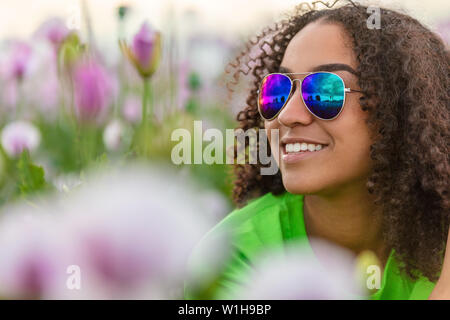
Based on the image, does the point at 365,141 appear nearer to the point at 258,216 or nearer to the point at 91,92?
the point at 258,216

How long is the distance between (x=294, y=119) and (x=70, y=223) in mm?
448

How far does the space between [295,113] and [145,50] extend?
226 millimetres

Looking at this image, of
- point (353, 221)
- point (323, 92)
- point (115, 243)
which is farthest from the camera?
point (353, 221)

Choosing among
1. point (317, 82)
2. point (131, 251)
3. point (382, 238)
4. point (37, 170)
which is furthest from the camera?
point (382, 238)

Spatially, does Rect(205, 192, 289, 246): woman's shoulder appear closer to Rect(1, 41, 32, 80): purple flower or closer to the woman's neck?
the woman's neck

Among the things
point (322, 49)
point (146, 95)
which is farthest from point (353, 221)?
point (146, 95)

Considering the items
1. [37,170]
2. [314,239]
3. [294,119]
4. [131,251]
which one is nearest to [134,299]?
[131,251]

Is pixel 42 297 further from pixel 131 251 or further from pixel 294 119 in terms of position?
pixel 294 119

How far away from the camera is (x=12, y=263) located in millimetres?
155

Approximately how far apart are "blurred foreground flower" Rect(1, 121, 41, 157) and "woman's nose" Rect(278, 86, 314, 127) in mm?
262

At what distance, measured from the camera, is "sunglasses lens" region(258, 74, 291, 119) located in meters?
0.59

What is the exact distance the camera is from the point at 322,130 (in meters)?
0.57

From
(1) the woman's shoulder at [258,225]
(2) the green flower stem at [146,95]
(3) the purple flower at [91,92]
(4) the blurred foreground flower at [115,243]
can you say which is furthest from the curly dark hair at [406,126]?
(4) the blurred foreground flower at [115,243]

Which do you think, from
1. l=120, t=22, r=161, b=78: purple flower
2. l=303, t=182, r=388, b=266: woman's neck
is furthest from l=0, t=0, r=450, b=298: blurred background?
l=303, t=182, r=388, b=266: woman's neck
